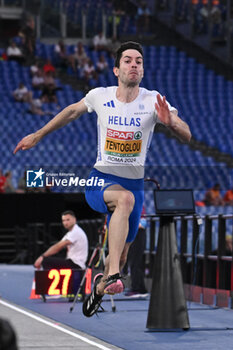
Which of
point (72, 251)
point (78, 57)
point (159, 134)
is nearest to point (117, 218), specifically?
point (72, 251)

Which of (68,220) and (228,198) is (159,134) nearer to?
(228,198)

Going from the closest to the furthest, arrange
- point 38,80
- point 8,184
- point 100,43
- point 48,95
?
point 8,184 → point 48,95 → point 38,80 → point 100,43

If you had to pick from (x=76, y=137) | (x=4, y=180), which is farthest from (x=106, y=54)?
(x=4, y=180)

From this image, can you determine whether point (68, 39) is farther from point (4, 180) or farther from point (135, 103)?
point (135, 103)

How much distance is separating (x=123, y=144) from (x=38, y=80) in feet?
72.9

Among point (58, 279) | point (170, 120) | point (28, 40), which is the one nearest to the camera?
point (170, 120)

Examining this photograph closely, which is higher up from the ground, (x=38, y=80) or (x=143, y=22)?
(x=143, y=22)

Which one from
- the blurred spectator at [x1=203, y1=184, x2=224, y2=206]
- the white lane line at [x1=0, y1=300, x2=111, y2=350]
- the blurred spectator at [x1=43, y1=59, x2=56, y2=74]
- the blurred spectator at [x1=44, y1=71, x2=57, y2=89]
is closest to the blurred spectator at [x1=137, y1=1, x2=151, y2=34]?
the blurred spectator at [x1=43, y1=59, x2=56, y2=74]

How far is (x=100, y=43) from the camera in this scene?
29.6 meters

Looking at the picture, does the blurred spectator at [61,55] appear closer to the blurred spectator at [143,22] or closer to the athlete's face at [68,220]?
the blurred spectator at [143,22]

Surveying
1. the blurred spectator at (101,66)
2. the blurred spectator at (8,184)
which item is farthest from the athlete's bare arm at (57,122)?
the blurred spectator at (101,66)

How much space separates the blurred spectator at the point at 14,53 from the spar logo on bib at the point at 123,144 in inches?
910

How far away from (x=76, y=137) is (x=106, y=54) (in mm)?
5766

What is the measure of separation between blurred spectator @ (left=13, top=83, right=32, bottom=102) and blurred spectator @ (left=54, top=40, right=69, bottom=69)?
288 centimetres
